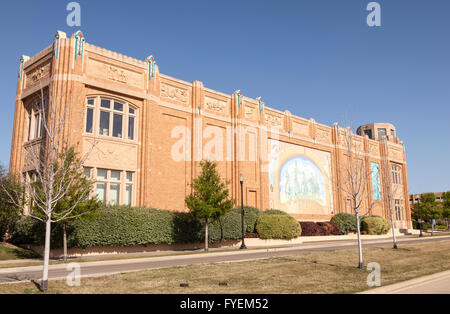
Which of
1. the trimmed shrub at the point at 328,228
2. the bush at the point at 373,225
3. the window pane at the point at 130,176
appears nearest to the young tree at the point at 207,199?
the window pane at the point at 130,176

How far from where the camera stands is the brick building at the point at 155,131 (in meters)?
25.6

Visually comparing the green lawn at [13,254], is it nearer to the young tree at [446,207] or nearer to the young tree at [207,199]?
the young tree at [207,199]

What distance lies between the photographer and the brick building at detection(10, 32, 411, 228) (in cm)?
2556

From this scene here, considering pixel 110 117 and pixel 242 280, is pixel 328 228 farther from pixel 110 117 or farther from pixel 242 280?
pixel 242 280

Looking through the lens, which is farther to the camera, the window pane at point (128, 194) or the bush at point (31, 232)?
the window pane at point (128, 194)

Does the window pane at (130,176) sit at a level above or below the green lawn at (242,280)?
above

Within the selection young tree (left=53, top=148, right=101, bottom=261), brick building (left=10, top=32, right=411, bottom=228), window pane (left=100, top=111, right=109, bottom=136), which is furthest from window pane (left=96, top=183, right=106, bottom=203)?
young tree (left=53, top=148, right=101, bottom=261)

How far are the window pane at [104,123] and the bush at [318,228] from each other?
71.9ft

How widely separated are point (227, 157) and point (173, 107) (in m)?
7.24

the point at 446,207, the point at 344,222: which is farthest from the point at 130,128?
the point at 446,207

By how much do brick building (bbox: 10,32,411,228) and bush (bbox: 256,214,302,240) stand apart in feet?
12.4

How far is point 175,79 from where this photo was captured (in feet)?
103
